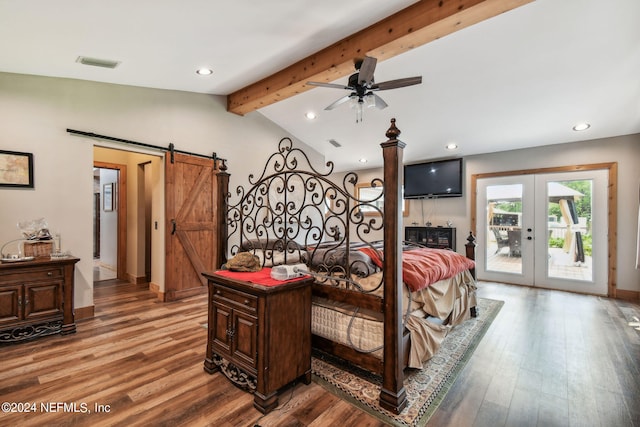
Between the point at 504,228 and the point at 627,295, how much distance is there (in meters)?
1.91

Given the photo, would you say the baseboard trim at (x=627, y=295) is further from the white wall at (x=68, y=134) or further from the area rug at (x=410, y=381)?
the white wall at (x=68, y=134)

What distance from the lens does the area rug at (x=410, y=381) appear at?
1.86 meters

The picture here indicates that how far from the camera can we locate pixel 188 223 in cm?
451

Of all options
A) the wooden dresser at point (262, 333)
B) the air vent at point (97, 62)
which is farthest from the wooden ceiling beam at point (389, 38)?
the wooden dresser at point (262, 333)

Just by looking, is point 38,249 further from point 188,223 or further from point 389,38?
point 389,38

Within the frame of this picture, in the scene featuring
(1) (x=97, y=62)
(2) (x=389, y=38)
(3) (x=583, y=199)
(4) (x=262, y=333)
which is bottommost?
(4) (x=262, y=333)

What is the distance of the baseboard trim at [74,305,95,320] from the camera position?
11.1 ft

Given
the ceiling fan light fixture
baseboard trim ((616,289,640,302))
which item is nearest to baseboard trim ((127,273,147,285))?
the ceiling fan light fixture

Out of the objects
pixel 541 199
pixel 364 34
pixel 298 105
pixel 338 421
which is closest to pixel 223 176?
pixel 364 34

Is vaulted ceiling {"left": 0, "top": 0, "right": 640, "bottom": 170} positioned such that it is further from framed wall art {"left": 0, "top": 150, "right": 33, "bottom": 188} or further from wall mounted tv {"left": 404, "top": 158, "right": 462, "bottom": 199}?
wall mounted tv {"left": 404, "top": 158, "right": 462, "bottom": 199}

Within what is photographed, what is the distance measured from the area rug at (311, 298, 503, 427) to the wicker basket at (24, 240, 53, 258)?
302 centimetres

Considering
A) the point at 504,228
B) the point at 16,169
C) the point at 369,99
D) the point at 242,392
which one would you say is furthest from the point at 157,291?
the point at 504,228

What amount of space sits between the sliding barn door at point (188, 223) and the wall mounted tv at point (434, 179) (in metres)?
4.17

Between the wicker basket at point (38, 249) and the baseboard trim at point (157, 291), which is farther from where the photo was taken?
the baseboard trim at point (157, 291)
